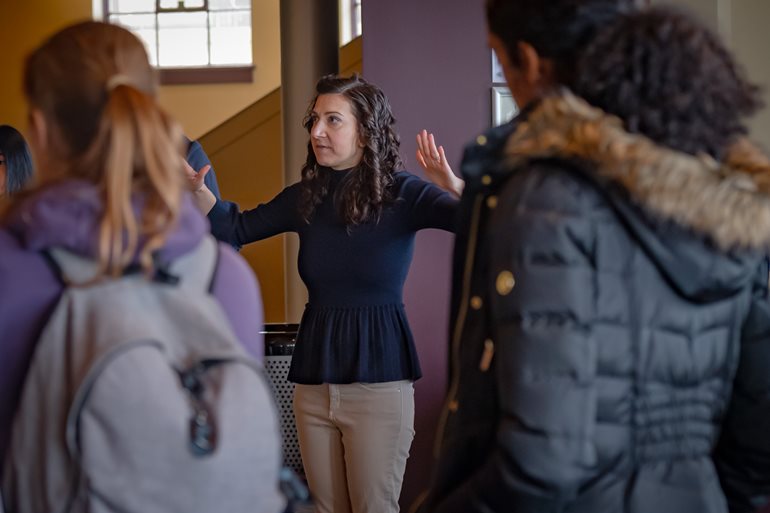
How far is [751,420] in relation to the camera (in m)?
1.69

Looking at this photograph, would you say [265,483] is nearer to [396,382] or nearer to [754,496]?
[754,496]

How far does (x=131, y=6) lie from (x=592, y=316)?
412 inches

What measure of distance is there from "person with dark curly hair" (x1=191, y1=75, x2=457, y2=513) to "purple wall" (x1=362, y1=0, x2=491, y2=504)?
1.14 meters

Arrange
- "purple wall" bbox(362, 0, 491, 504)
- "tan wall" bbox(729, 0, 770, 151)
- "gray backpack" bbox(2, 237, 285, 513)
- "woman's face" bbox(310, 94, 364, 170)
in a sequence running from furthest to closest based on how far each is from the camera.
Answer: "purple wall" bbox(362, 0, 491, 504) < "tan wall" bbox(729, 0, 770, 151) < "woman's face" bbox(310, 94, 364, 170) < "gray backpack" bbox(2, 237, 285, 513)

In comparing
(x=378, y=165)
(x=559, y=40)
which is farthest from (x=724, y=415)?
(x=378, y=165)

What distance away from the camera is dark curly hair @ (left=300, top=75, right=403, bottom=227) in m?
3.15

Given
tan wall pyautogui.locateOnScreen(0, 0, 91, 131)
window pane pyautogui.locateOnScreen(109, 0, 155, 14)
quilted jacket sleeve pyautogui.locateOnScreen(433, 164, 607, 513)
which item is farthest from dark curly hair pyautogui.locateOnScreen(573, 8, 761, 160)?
window pane pyautogui.locateOnScreen(109, 0, 155, 14)

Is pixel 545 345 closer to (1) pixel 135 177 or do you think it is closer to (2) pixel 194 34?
(1) pixel 135 177

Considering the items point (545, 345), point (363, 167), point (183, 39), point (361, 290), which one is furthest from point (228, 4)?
point (545, 345)

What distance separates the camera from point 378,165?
3.25m

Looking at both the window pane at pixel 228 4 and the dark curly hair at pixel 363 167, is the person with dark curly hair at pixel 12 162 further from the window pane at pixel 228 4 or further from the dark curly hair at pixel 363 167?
the window pane at pixel 228 4

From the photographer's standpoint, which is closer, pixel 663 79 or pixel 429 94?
pixel 663 79

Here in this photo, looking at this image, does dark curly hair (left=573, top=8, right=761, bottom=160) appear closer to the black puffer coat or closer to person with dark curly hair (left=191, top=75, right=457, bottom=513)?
the black puffer coat

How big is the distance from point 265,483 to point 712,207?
2.34 ft
